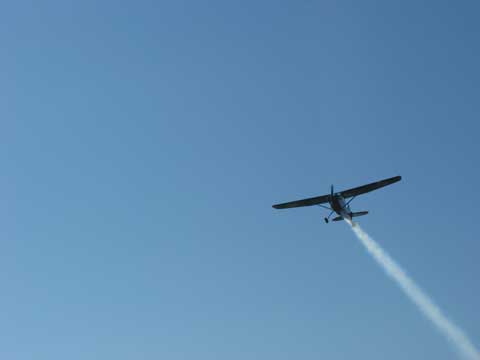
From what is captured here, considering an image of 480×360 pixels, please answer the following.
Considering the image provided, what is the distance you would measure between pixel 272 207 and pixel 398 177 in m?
17.2

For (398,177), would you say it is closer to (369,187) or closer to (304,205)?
(369,187)

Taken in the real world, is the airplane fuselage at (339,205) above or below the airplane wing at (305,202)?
below

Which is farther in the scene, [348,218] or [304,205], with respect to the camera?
[304,205]

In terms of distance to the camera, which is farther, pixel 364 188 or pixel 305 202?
pixel 305 202

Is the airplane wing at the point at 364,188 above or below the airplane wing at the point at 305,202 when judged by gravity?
below

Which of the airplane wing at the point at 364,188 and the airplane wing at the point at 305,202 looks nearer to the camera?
the airplane wing at the point at 364,188

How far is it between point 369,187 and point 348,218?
5298 millimetres

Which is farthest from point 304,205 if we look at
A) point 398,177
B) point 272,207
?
point 398,177

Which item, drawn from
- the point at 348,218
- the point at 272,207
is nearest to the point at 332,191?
the point at 348,218

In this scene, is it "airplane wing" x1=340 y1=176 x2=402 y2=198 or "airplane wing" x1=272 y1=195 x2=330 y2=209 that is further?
"airplane wing" x1=272 y1=195 x2=330 y2=209

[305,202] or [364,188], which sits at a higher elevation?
[305,202]

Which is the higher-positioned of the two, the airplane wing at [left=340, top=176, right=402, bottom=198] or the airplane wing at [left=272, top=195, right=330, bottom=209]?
the airplane wing at [left=272, top=195, right=330, bottom=209]

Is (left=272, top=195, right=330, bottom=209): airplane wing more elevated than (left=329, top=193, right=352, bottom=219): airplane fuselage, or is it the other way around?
(left=272, top=195, right=330, bottom=209): airplane wing

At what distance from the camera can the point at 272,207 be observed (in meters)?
86.7
